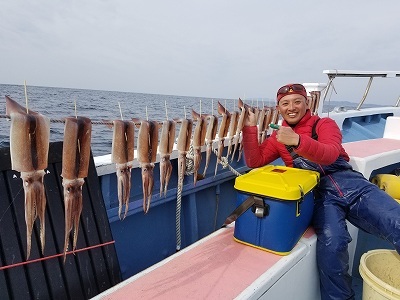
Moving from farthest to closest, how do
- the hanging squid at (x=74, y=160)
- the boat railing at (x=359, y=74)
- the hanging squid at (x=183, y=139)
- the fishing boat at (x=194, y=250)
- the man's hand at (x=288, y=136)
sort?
1. the boat railing at (x=359, y=74)
2. the hanging squid at (x=183, y=139)
3. the man's hand at (x=288, y=136)
4. the fishing boat at (x=194, y=250)
5. the hanging squid at (x=74, y=160)

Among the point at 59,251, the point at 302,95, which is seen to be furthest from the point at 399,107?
the point at 59,251

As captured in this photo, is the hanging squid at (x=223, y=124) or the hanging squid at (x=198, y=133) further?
the hanging squid at (x=223, y=124)

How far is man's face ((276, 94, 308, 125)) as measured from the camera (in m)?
3.43

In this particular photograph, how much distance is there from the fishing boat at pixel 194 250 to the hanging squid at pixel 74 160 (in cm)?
60

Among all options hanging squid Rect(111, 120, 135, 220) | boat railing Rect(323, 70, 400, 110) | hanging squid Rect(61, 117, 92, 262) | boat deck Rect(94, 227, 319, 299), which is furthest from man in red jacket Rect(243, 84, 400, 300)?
boat railing Rect(323, 70, 400, 110)

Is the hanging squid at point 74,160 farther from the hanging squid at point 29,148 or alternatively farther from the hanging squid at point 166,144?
the hanging squid at point 166,144

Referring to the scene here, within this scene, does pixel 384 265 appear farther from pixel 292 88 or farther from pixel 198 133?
pixel 198 133

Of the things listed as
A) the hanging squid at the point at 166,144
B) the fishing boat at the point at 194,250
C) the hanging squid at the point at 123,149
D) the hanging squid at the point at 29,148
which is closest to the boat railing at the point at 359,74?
the fishing boat at the point at 194,250

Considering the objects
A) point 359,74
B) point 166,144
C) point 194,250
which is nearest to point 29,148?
point 166,144

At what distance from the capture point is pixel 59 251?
2477 mm

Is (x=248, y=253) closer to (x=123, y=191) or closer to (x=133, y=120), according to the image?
(x=123, y=191)

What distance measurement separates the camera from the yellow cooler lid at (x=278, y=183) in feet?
8.33

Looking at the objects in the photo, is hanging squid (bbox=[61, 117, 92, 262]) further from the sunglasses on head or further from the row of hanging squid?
the sunglasses on head

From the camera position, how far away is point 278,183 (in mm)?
2648
